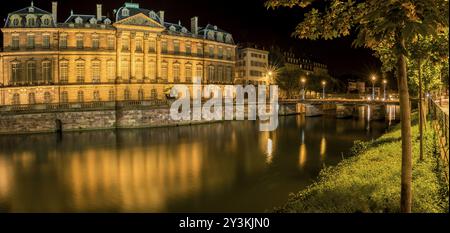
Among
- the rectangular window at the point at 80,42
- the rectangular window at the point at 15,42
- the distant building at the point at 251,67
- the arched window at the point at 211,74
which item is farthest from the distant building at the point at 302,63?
the rectangular window at the point at 15,42

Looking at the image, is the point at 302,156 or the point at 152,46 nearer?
the point at 302,156

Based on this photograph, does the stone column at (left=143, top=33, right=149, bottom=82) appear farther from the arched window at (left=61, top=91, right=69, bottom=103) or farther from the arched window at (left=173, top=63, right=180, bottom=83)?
the arched window at (left=61, top=91, right=69, bottom=103)

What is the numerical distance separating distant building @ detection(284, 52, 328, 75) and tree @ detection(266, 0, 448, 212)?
116300 millimetres

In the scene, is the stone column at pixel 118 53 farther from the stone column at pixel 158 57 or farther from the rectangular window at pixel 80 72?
the stone column at pixel 158 57

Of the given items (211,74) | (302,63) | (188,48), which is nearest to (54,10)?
(188,48)

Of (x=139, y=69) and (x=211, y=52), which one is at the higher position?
(x=211, y=52)

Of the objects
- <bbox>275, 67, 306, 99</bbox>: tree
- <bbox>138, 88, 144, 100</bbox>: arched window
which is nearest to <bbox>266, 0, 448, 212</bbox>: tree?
<bbox>138, 88, 144, 100</bbox>: arched window

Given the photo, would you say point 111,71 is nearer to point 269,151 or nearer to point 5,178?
point 269,151

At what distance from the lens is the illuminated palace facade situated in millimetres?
62812

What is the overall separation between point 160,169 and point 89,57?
4087 centimetres

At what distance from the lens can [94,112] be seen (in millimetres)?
58625

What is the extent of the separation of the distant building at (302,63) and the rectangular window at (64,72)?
254 feet

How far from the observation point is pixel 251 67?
343ft

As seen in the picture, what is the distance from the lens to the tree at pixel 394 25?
8391 millimetres
